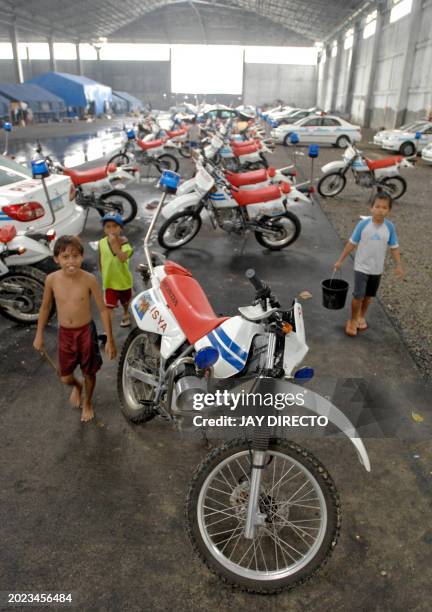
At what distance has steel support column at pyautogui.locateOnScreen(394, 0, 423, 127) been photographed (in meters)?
24.1

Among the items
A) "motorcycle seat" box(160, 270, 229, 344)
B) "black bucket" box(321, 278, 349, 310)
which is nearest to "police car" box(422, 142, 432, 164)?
"black bucket" box(321, 278, 349, 310)

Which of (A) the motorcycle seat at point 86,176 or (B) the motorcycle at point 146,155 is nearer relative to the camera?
(A) the motorcycle seat at point 86,176

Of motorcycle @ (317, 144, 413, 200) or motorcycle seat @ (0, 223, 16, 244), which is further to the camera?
motorcycle @ (317, 144, 413, 200)

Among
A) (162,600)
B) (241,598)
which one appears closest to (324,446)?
(241,598)

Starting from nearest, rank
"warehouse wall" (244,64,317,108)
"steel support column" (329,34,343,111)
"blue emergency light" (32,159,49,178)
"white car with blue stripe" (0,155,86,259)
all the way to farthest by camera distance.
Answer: "blue emergency light" (32,159,49,178)
"white car with blue stripe" (0,155,86,259)
"steel support column" (329,34,343,111)
"warehouse wall" (244,64,317,108)

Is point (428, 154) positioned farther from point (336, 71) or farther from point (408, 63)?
point (336, 71)

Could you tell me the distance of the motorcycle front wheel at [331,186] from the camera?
11289mm

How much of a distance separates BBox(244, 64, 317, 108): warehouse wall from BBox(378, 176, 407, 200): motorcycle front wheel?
53.4 meters

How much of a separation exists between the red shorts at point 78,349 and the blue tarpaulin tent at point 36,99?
35.2 m

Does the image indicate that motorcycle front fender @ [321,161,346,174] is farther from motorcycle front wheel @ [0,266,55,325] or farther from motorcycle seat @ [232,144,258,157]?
motorcycle front wheel @ [0,266,55,325]

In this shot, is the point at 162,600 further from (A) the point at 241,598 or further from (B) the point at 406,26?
(B) the point at 406,26

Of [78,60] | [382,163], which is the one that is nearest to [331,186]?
[382,163]

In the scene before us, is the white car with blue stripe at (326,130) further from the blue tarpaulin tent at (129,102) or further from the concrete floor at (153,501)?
the blue tarpaulin tent at (129,102)

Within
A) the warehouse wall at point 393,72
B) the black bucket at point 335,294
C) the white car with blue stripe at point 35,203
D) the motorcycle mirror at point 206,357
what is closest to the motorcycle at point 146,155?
the white car with blue stripe at point 35,203
